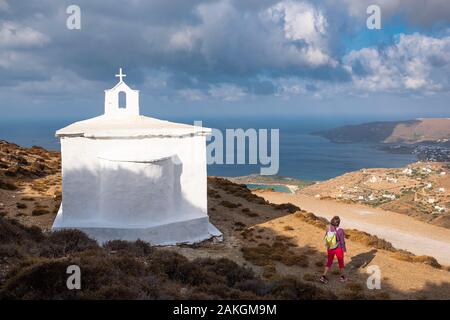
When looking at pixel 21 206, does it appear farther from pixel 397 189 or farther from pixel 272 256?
pixel 397 189

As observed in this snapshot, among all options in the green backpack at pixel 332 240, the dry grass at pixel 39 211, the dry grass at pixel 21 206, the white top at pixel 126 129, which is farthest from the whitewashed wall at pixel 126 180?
the green backpack at pixel 332 240

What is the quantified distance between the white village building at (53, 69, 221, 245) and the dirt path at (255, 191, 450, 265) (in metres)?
9.75

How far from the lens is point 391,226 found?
22.4 meters

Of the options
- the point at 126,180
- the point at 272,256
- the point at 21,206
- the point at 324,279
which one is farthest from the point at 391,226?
the point at 21,206

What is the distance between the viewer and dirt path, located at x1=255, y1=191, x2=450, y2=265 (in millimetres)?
18141

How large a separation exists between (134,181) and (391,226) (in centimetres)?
1507

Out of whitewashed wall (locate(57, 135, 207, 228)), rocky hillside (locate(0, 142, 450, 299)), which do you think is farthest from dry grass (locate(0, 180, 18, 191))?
whitewashed wall (locate(57, 135, 207, 228))

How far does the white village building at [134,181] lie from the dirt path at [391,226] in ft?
32.0

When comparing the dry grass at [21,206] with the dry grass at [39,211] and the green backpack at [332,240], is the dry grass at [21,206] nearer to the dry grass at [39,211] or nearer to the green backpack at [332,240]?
the dry grass at [39,211]

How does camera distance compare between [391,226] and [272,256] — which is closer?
[272,256]

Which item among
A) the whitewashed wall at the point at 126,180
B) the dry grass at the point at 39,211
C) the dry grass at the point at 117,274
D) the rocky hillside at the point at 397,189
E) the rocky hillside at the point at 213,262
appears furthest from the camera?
the rocky hillside at the point at 397,189

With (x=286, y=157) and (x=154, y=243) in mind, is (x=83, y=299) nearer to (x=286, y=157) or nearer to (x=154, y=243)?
(x=154, y=243)

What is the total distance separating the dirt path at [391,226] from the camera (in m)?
18.1

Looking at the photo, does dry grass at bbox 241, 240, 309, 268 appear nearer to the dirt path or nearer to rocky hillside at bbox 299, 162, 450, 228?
the dirt path
